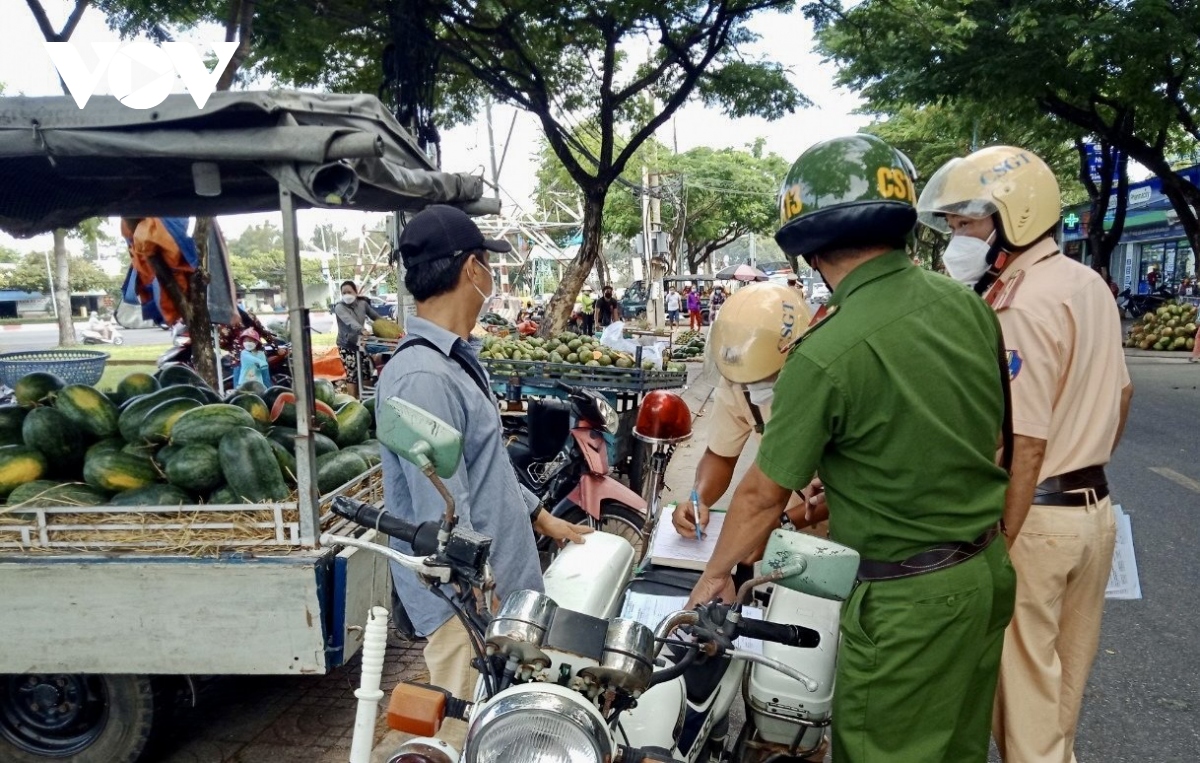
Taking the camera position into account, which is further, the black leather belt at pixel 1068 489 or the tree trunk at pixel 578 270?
the tree trunk at pixel 578 270

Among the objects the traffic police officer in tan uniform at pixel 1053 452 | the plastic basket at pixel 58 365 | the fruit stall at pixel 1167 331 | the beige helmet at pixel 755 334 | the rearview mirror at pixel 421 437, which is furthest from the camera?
the fruit stall at pixel 1167 331

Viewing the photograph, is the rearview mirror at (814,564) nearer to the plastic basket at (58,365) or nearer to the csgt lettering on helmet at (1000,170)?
the csgt lettering on helmet at (1000,170)

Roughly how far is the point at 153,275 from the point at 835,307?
5.44m

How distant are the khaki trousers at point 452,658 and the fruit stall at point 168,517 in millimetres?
634

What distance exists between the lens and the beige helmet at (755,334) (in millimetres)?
2375

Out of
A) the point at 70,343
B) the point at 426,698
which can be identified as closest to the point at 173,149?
the point at 426,698

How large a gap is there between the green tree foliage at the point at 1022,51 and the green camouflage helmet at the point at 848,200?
1047cm

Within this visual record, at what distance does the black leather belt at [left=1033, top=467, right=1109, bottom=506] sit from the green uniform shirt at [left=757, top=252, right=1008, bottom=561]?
26.1 inches

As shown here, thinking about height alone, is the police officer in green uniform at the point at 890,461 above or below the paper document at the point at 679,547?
above

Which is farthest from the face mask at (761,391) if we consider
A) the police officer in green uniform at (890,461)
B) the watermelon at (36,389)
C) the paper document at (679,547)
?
the watermelon at (36,389)

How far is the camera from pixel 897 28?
460 inches

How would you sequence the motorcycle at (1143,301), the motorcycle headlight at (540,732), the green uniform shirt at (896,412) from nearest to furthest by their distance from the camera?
the motorcycle headlight at (540,732), the green uniform shirt at (896,412), the motorcycle at (1143,301)

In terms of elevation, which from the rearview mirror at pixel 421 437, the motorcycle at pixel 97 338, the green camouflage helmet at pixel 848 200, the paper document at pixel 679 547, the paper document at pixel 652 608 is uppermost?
the green camouflage helmet at pixel 848 200

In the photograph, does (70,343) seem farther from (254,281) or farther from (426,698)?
(254,281)
